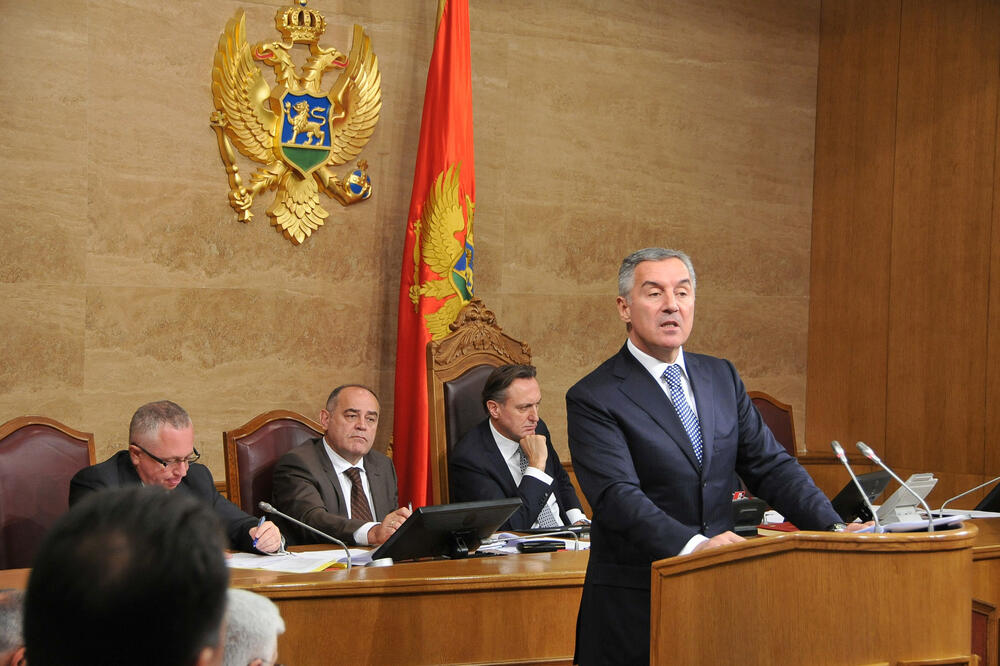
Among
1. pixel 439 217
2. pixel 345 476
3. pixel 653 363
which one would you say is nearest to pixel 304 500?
pixel 345 476

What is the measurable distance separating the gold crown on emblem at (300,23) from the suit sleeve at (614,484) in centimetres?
382

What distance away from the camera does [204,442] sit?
589 centimetres

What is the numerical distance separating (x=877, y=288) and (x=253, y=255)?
3.76 metres

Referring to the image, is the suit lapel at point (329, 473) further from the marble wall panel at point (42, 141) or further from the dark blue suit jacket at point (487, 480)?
the marble wall panel at point (42, 141)

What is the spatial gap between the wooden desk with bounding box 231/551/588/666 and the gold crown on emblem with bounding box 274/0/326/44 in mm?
3487

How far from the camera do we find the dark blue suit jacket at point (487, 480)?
14.8ft

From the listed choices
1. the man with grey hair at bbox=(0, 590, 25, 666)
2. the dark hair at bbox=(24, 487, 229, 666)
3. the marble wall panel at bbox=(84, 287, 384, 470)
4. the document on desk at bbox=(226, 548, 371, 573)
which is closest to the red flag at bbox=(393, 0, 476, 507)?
the marble wall panel at bbox=(84, 287, 384, 470)

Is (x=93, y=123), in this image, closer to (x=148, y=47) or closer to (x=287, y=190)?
(x=148, y=47)

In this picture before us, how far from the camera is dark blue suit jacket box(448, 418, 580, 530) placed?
14.8 feet

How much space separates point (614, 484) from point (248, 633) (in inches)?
46.9

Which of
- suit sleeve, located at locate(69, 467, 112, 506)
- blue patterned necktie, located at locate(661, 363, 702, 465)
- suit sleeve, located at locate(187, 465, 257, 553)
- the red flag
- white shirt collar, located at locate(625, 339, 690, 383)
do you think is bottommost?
suit sleeve, located at locate(187, 465, 257, 553)

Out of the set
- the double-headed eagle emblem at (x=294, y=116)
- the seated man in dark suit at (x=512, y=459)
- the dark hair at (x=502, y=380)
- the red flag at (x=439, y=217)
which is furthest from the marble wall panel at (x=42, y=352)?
the dark hair at (x=502, y=380)

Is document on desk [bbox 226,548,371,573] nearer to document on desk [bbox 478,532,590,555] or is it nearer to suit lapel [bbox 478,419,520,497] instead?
document on desk [bbox 478,532,590,555]

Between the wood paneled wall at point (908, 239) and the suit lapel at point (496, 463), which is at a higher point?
the wood paneled wall at point (908, 239)
